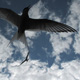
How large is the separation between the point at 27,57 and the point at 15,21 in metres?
2.38

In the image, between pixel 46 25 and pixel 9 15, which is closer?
pixel 46 25

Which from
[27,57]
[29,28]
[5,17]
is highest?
[5,17]

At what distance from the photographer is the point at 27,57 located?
14.6ft

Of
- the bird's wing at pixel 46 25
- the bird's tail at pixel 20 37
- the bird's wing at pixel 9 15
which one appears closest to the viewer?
the bird's wing at pixel 46 25

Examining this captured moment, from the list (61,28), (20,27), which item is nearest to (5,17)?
(20,27)

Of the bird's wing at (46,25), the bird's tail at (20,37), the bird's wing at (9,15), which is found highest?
the bird's wing at (9,15)

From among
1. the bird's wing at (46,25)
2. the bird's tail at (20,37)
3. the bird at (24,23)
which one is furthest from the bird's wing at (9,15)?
the bird's wing at (46,25)

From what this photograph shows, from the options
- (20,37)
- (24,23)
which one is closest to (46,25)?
(24,23)

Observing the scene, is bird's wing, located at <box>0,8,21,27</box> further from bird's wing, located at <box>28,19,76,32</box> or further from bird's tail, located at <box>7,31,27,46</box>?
bird's wing, located at <box>28,19,76,32</box>

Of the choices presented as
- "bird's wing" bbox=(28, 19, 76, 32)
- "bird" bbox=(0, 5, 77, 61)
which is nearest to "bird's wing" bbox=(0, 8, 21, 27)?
"bird" bbox=(0, 5, 77, 61)

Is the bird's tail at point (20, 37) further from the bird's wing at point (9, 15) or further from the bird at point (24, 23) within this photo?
the bird's wing at point (9, 15)

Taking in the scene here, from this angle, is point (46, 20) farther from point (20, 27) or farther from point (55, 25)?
point (20, 27)

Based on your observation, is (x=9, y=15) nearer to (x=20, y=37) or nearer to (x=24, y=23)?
(x=24, y=23)

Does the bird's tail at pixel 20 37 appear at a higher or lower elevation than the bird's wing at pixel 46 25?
lower
